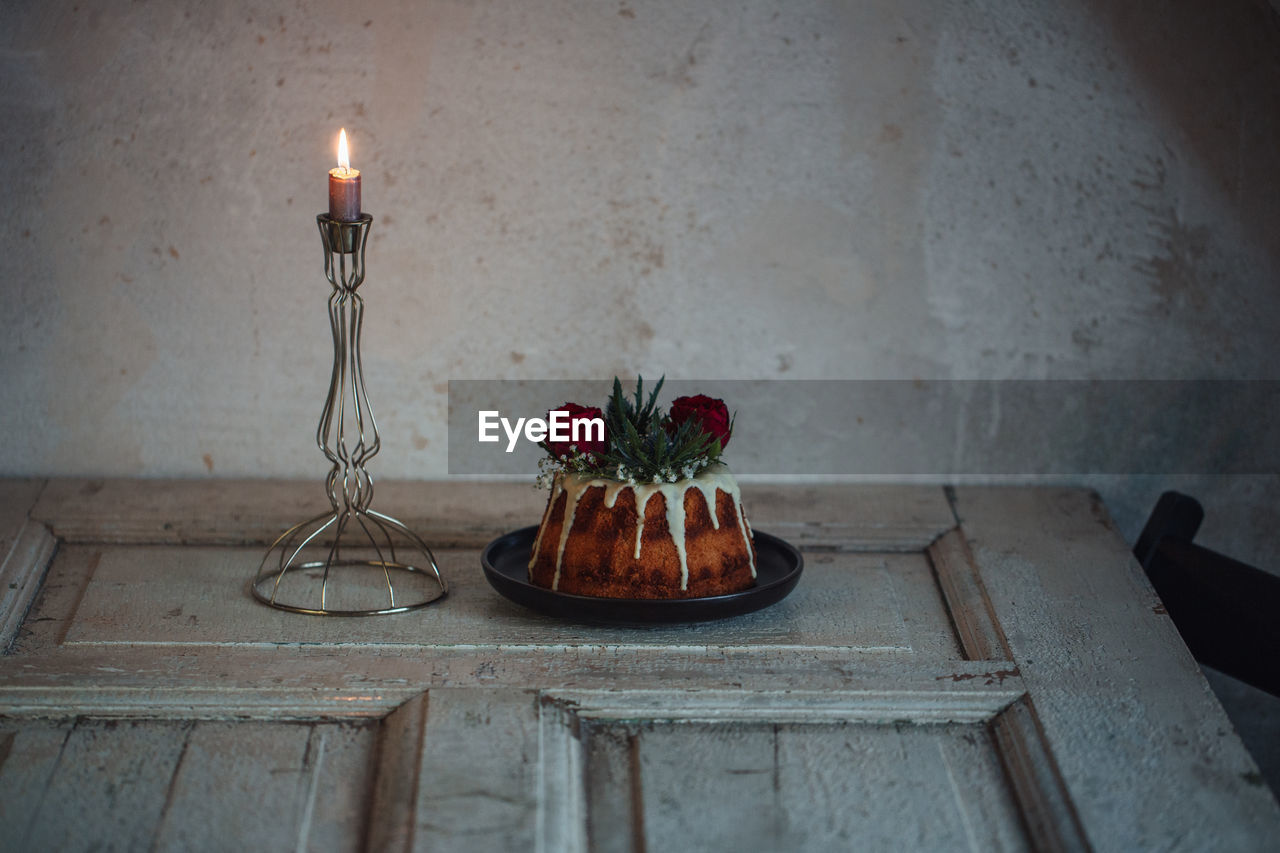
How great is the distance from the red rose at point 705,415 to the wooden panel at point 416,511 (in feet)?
0.85

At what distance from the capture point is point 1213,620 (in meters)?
1.08

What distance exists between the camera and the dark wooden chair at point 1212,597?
1031 mm

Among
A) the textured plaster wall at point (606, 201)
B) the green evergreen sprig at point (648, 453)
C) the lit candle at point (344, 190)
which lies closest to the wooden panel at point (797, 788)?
the green evergreen sprig at point (648, 453)

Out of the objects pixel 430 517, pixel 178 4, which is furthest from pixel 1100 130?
pixel 178 4

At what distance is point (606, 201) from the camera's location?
1.27m

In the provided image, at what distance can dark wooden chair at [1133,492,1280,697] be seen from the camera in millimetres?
1031

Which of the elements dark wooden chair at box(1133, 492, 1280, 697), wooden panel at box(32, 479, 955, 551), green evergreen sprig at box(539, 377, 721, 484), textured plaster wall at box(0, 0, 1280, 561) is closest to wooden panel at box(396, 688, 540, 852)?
green evergreen sprig at box(539, 377, 721, 484)

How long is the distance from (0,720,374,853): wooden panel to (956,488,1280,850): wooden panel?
20.8 inches

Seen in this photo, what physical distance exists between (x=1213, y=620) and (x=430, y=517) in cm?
83

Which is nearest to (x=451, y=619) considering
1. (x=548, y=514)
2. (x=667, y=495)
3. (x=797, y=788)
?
(x=548, y=514)

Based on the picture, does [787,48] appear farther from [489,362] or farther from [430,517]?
[430,517]

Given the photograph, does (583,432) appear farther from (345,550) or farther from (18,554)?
(18,554)

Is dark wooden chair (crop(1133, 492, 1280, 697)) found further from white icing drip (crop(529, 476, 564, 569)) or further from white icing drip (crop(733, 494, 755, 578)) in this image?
white icing drip (crop(529, 476, 564, 569))

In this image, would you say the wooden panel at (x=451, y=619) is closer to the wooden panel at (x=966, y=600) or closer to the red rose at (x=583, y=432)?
the wooden panel at (x=966, y=600)
